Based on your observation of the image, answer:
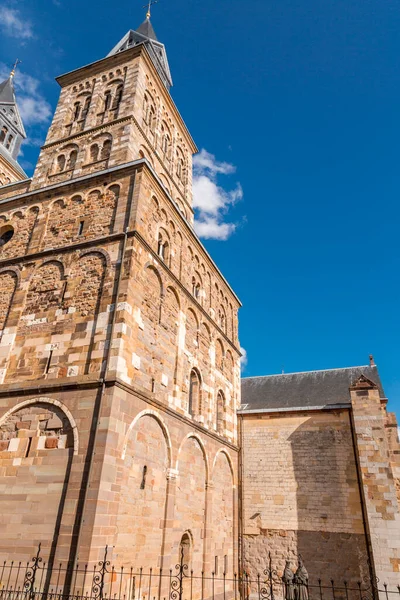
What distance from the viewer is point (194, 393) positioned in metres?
16.2

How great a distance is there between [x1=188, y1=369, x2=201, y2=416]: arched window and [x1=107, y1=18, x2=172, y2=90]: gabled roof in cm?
1604

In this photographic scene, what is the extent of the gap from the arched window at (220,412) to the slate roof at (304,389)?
1.99 meters

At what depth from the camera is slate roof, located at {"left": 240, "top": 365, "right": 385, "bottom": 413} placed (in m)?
21.0

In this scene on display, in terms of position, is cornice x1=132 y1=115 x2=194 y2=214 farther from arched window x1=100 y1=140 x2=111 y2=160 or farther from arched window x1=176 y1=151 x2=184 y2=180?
arched window x1=100 y1=140 x2=111 y2=160

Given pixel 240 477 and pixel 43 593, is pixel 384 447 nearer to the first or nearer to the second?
pixel 240 477

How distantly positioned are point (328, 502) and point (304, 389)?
21.1 ft

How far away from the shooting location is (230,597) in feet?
50.8

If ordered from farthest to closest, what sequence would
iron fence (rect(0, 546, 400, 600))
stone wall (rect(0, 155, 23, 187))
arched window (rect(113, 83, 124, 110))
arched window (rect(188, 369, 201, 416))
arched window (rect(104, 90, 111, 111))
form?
stone wall (rect(0, 155, 23, 187)) → arched window (rect(104, 90, 111, 111)) → arched window (rect(113, 83, 124, 110)) → arched window (rect(188, 369, 201, 416)) → iron fence (rect(0, 546, 400, 600))

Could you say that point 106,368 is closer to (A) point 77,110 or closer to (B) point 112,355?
(B) point 112,355

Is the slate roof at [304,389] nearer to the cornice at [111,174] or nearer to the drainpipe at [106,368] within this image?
the cornice at [111,174]

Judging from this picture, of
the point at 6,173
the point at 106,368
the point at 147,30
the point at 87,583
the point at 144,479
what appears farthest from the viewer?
the point at 6,173

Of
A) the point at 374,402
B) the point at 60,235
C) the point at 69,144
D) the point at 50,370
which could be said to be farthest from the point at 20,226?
the point at 374,402

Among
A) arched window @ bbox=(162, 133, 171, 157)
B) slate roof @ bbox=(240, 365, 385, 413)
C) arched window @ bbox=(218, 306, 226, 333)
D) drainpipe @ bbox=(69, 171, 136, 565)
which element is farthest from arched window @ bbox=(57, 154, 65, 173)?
slate roof @ bbox=(240, 365, 385, 413)

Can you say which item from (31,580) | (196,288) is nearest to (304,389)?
(196,288)
